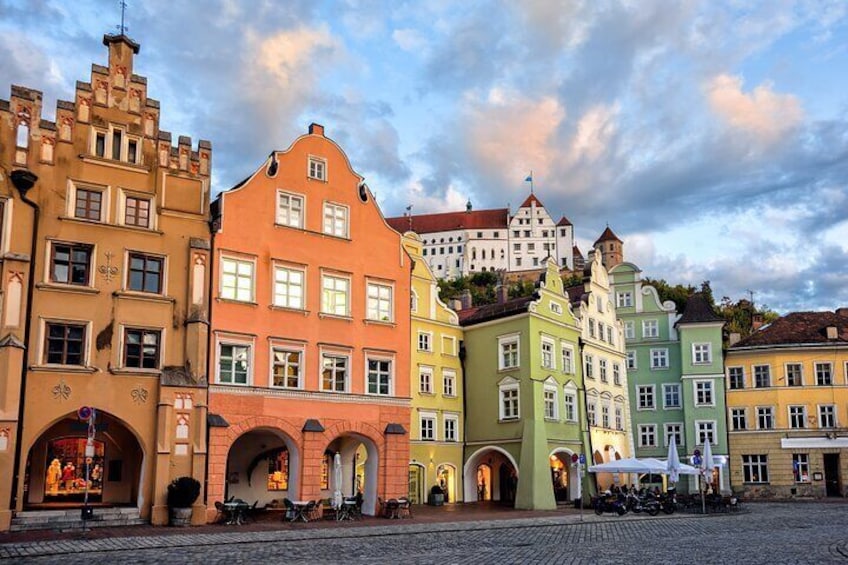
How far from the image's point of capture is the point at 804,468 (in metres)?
57.2

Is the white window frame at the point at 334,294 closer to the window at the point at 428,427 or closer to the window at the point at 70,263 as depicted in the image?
the window at the point at 70,263

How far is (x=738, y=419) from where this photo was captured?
59844 millimetres

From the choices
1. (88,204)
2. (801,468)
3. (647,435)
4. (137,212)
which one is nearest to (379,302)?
(137,212)

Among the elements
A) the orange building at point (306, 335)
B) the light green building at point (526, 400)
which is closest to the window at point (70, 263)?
the orange building at point (306, 335)

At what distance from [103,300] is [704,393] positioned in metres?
43.4

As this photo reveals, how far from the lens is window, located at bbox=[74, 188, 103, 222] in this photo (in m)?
30.4

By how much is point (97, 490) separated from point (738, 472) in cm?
4279

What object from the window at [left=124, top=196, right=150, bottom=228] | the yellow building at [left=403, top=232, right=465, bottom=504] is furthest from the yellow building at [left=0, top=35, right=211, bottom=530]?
the yellow building at [left=403, top=232, right=465, bottom=504]

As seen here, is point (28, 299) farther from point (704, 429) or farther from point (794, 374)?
point (794, 374)

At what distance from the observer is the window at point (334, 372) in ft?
116

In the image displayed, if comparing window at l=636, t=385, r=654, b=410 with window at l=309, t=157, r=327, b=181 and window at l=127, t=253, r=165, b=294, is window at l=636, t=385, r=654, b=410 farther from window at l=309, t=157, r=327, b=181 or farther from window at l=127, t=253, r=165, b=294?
window at l=127, t=253, r=165, b=294

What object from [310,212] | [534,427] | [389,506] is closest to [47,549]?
[389,506]

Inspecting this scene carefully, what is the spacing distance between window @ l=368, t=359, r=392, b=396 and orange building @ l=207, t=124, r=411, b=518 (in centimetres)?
5

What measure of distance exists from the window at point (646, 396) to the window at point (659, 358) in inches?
61.7
